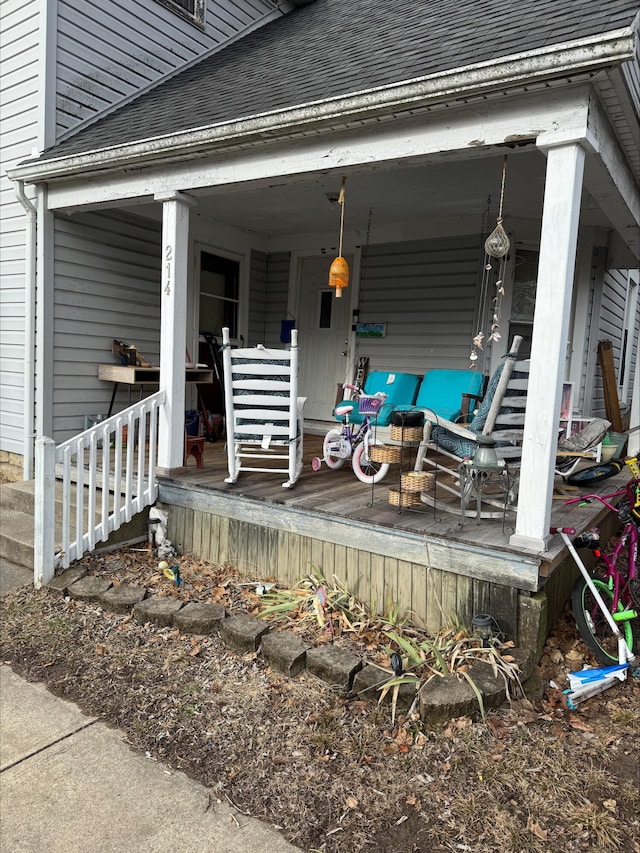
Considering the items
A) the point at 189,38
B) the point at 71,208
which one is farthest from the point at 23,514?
the point at 189,38

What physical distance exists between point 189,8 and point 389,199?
134 inches

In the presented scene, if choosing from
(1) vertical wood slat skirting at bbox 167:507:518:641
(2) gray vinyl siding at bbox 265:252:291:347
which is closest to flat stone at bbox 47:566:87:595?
(1) vertical wood slat skirting at bbox 167:507:518:641

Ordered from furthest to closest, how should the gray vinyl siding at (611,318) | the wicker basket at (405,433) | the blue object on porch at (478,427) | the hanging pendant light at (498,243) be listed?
the gray vinyl siding at (611,318) → the wicker basket at (405,433) → the blue object on porch at (478,427) → the hanging pendant light at (498,243)

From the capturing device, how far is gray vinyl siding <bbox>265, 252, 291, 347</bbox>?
7215mm

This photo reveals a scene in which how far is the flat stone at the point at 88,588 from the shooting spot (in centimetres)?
338

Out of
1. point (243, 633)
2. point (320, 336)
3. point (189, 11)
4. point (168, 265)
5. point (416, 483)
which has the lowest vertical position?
point (243, 633)

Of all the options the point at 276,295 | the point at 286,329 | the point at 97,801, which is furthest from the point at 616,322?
the point at 97,801

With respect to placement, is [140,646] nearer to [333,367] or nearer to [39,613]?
[39,613]

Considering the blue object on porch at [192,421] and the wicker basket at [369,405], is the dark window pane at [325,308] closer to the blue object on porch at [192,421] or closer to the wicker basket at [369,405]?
the blue object on porch at [192,421]

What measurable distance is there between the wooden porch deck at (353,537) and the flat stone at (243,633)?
0.59 meters

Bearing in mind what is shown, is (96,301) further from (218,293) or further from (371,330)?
(371,330)

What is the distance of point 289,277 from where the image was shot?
7156 millimetres

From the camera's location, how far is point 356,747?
2219mm

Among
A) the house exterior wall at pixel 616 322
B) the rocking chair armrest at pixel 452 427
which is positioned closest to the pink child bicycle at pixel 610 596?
the rocking chair armrest at pixel 452 427
